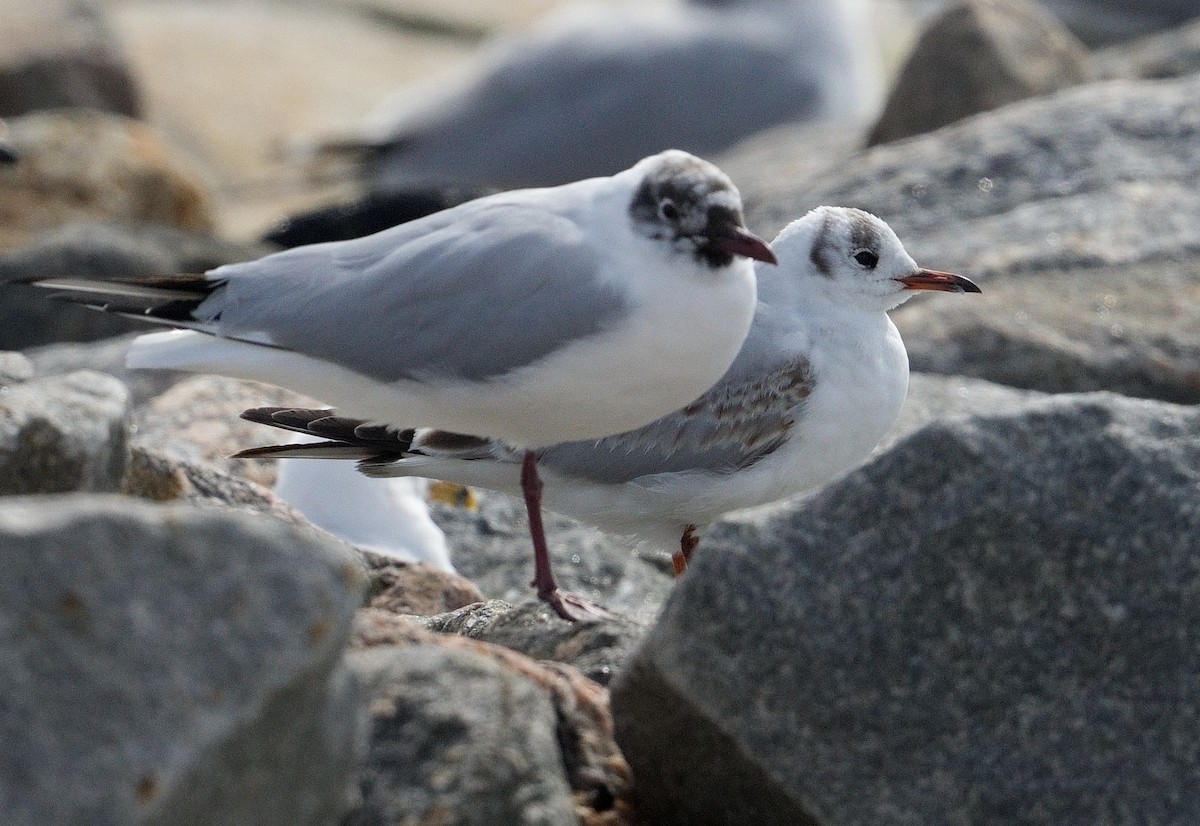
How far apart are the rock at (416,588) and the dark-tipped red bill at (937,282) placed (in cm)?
172

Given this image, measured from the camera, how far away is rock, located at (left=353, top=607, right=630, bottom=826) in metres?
3.64

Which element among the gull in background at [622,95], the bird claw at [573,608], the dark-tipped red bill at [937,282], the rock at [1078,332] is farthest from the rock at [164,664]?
the gull in background at [622,95]

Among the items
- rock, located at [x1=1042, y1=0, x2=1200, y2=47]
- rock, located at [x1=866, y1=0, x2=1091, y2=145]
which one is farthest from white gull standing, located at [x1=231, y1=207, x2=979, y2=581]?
rock, located at [x1=1042, y1=0, x2=1200, y2=47]

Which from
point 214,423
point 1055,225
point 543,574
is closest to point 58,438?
point 543,574

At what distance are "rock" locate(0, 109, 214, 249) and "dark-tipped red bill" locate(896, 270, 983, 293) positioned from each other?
6.77m

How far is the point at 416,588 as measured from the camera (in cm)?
543

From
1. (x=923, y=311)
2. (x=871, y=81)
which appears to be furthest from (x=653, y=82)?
(x=923, y=311)

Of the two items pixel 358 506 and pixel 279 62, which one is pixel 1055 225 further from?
pixel 279 62

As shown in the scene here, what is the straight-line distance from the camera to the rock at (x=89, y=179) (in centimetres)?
1100

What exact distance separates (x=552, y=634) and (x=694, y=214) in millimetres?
1136

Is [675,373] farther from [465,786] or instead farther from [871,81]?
[871,81]

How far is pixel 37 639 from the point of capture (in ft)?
8.57

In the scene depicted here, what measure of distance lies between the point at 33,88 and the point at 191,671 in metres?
12.3

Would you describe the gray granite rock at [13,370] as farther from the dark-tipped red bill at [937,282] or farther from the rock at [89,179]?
the rock at [89,179]
